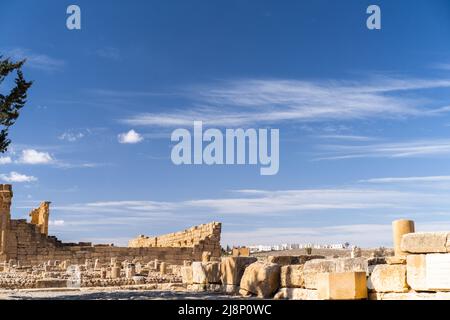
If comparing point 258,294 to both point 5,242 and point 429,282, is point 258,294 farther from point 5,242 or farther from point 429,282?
point 5,242

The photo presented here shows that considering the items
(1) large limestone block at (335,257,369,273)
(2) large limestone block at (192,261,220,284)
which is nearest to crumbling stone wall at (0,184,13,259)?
→ (2) large limestone block at (192,261,220,284)

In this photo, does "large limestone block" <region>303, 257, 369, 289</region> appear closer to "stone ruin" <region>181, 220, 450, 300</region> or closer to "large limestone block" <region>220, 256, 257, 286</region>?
"stone ruin" <region>181, 220, 450, 300</region>

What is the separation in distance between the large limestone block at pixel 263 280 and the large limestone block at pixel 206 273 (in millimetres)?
2048

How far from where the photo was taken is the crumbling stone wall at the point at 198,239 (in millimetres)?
36406

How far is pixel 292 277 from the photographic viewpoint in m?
12.6

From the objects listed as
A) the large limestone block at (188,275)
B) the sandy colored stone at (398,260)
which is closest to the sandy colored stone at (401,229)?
the sandy colored stone at (398,260)

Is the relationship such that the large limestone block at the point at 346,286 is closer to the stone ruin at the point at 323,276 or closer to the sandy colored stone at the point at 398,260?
the stone ruin at the point at 323,276

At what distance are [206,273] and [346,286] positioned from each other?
5509 mm

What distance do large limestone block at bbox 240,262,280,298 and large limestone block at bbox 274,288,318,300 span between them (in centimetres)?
21

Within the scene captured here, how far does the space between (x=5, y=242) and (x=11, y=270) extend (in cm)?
651

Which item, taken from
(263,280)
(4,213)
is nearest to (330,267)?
(263,280)

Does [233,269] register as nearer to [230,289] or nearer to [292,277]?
[230,289]
